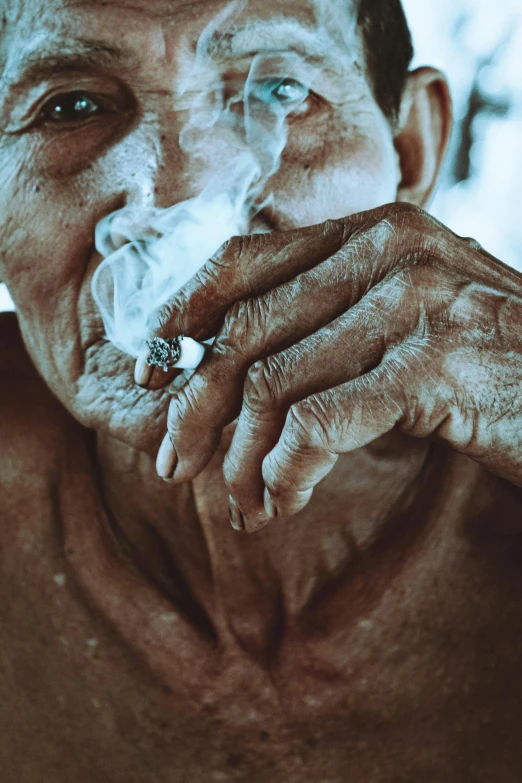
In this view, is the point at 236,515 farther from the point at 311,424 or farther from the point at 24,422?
the point at 24,422

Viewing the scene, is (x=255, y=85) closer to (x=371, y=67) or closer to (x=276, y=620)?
(x=371, y=67)

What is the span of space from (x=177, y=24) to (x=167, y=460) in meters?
0.64

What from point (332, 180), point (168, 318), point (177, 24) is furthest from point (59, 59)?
point (168, 318)

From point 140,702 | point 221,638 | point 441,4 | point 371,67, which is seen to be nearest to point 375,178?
point 371,67

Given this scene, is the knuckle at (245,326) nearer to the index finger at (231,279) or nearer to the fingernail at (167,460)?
the index finger at (231,279)

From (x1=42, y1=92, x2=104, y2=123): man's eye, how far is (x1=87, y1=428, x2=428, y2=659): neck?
56 centimetres

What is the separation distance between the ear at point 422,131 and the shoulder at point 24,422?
0.77m

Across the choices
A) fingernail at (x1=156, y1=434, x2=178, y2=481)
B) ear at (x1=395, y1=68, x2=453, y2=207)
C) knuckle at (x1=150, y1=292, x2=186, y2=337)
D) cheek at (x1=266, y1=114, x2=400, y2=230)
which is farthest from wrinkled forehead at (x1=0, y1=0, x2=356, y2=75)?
fingernail at (x1=156, y1=434, x2=178, y2=481)

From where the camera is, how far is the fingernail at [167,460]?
101 centimetres

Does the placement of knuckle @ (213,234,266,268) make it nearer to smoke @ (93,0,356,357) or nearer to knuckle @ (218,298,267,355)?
knuckle @ (218,298,267,355)

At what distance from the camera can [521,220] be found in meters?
2.66

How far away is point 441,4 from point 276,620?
1.98m

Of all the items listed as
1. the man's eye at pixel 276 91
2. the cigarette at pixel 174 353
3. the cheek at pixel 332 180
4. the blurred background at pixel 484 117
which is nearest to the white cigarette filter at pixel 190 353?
the cigarette at pixel 174 353

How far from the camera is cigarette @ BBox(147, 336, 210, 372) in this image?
0.94 metres
